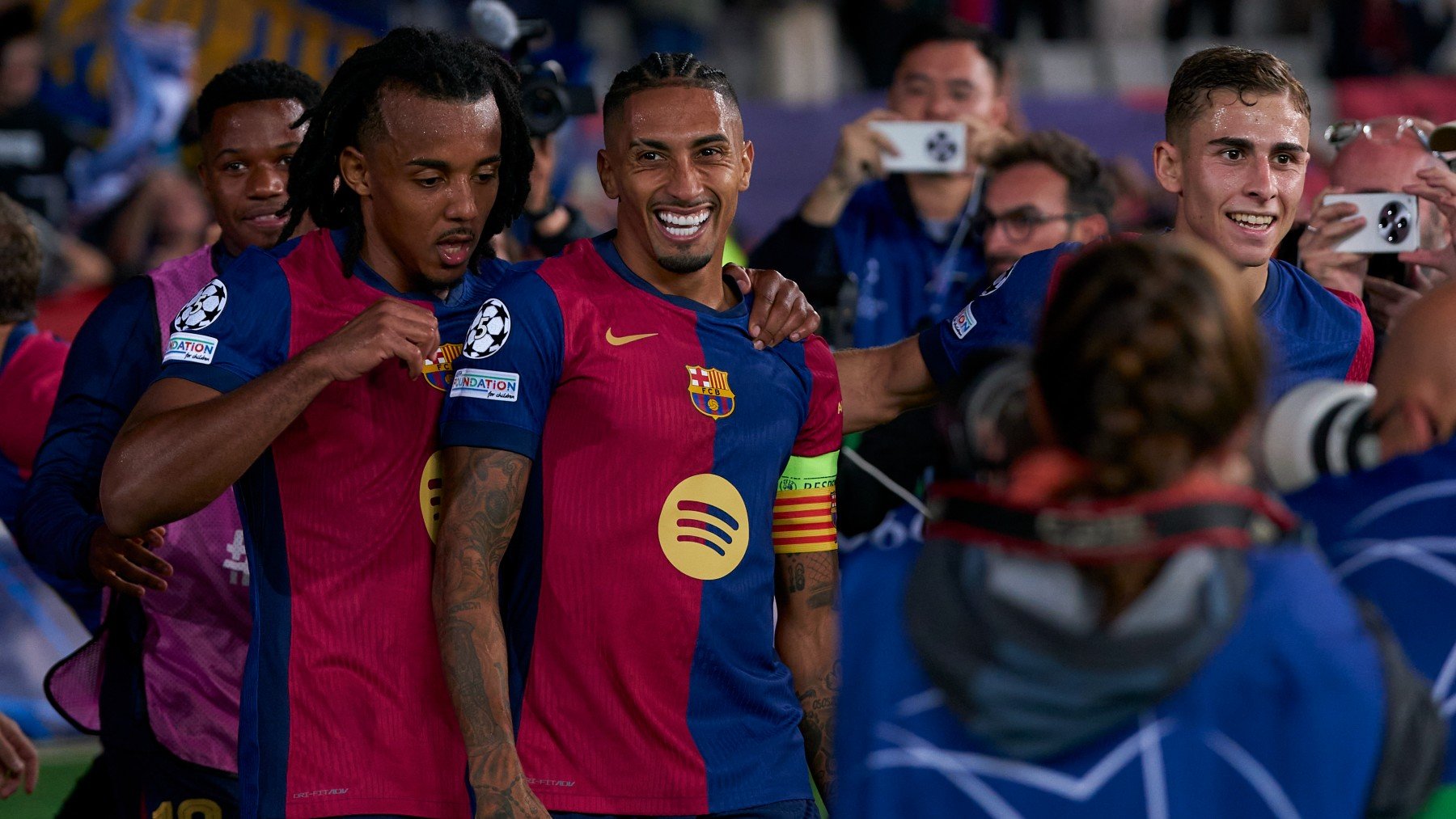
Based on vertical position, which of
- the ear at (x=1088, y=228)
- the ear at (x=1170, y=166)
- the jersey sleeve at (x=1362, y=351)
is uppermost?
the ear at (x=1170, y=166)

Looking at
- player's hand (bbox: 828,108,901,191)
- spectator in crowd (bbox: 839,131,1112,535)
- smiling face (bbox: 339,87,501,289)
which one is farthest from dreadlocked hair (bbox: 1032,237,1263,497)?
player's hand (bbox: 828,108,901,191)

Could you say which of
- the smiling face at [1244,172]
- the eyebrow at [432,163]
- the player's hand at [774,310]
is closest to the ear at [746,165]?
the player's hand at [774,310]

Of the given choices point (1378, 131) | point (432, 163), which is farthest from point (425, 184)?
point (1378, 131)

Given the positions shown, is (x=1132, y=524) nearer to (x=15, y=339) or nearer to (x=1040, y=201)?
(x=15, y=339)

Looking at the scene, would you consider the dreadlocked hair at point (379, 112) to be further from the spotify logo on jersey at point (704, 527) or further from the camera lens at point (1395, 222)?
the camera lens at point (1395, 222)

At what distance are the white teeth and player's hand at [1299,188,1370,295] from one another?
1.79 metres

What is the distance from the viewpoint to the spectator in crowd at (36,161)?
10.0 m

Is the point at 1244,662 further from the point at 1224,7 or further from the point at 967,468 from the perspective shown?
the point at 1224,7

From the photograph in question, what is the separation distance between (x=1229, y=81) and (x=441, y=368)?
1.93 m

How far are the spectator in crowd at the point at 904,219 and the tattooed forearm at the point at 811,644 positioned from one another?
2266 mm

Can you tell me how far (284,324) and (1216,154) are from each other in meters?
2.10

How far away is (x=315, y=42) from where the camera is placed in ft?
40.3

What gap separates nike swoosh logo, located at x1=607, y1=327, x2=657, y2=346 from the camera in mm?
3312

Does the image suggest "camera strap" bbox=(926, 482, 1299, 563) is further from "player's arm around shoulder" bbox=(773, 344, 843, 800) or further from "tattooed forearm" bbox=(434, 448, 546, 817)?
"player's arm around shoulder" bbox=(773, 344, 843, 800)
